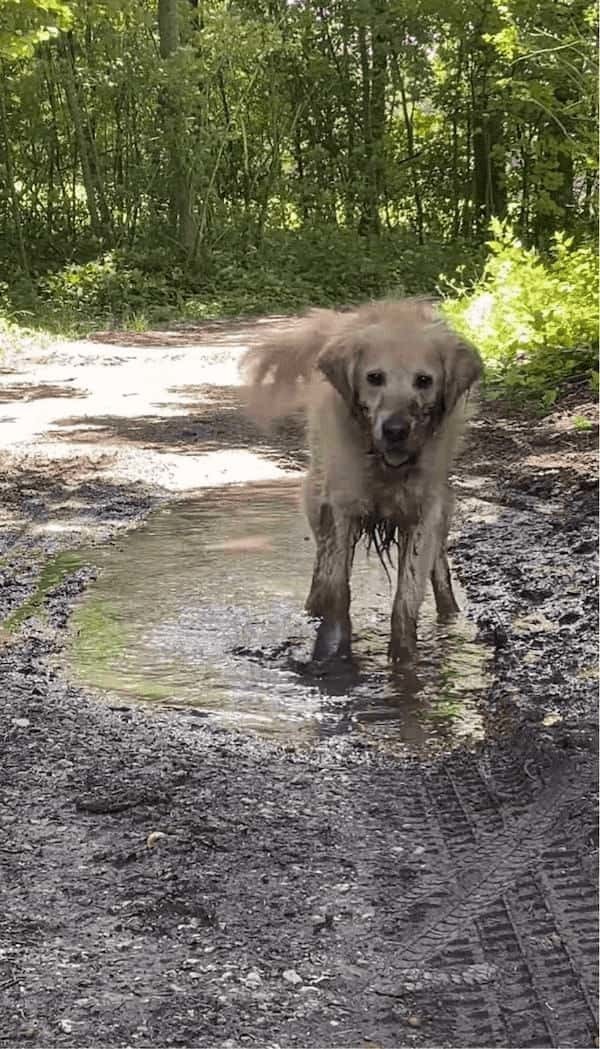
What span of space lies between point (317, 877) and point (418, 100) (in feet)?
94.3

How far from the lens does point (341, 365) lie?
4.86 metres

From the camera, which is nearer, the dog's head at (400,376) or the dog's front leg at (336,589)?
the dog's head at (400,376)

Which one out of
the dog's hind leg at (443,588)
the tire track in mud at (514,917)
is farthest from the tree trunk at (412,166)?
the tire track in mud at (514,917)

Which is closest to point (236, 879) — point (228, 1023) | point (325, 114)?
point (228, 1023)

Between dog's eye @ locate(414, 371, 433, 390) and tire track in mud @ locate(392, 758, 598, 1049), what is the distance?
153 centimetres

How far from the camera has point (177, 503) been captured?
26.7 feet

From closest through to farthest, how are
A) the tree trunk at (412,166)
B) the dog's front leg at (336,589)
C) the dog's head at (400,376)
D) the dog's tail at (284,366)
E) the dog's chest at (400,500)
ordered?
the dog's head at (400,376)
the dog's chest at (400,500)
the dog's front leg at (336,589)
the dog's tail at (284,366)
the tree trunk at (412,166)

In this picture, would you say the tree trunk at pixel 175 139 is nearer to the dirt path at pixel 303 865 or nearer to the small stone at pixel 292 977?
the dirt path at pixel 303 865

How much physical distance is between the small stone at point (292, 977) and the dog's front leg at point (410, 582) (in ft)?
8.08

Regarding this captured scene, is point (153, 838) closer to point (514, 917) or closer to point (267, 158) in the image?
point (514, 917)

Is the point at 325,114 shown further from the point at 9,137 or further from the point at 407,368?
the point at 407,368

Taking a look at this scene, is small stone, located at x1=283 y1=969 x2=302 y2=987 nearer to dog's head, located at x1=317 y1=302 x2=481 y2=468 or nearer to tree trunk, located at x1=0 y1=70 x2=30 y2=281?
dog's head, located at x1=317 y1=302 x2=481 y2=468

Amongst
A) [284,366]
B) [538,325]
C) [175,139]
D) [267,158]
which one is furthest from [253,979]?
[267,158]

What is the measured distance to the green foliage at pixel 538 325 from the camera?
10617mm
